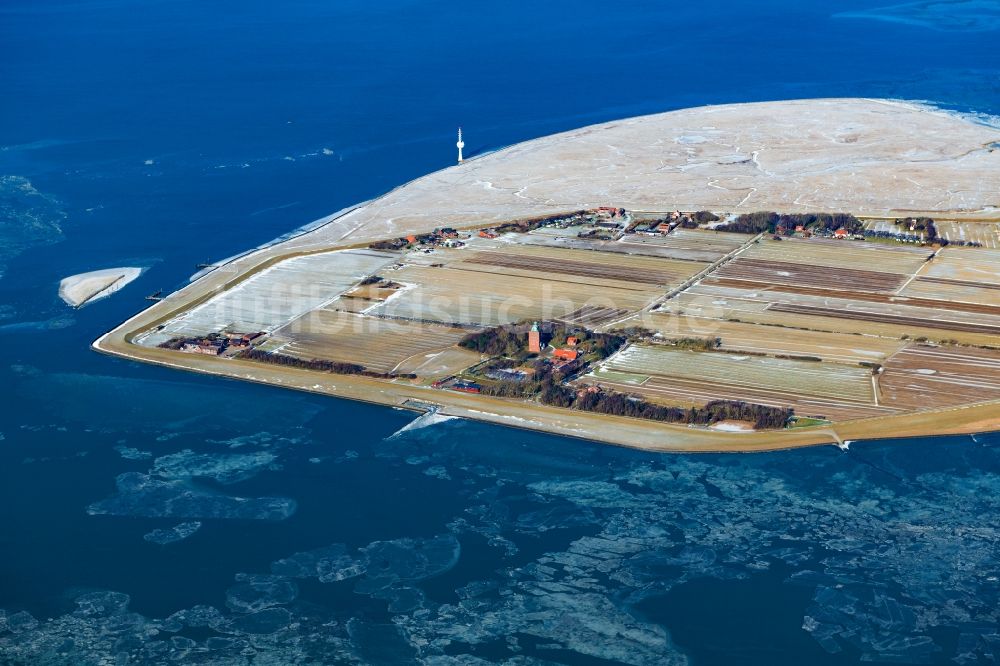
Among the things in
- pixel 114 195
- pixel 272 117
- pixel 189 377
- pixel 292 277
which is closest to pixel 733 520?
pixel 189 377

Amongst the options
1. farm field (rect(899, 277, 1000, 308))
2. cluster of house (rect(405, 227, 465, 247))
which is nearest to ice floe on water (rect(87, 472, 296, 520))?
cluster of house (rect(405, 227, 465, 247))

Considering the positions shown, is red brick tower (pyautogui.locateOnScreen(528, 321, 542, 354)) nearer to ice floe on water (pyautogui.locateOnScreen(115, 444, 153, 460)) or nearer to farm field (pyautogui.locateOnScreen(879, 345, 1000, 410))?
farm field (pyautogui.locateOnScreen(879, 345, 1000, 410))

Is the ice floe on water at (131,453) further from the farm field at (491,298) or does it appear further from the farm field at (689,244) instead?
the farm field at (689,244)

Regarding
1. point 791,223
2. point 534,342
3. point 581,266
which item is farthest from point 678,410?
point 791,223

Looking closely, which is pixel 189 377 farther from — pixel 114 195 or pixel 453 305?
pixel 114 195

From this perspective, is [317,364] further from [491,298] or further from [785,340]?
[785,340]
